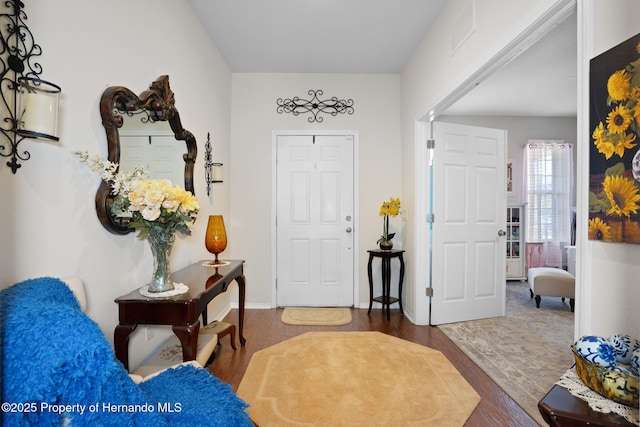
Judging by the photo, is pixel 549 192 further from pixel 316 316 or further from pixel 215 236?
pixel 215 236

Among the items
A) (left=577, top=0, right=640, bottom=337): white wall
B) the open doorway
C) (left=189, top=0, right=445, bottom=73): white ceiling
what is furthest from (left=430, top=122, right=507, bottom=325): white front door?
(left=577, top=0, right=640, bottom=337): white wall

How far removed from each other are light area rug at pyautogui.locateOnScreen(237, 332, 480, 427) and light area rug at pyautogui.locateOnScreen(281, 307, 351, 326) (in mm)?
533

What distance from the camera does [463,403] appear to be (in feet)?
6.21

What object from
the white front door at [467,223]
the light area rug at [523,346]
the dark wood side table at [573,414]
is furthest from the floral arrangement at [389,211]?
the dark wood side table at [573,414]

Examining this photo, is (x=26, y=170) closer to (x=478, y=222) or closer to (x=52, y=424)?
(x=52, y=424)

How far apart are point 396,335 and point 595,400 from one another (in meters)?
2.21

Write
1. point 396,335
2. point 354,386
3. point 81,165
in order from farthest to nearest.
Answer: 1. point 396,335
2. point 354,386
3. point 81,165

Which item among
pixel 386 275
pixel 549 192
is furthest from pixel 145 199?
pixel 549 192

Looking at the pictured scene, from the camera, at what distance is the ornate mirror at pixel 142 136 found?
1.59m

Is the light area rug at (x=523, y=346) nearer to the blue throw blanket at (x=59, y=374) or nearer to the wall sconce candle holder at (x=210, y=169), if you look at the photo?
the blue throw blanket at (x=59, y=374)

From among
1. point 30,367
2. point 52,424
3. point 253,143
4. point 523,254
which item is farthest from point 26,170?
point 523,254

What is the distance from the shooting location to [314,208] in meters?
3.91

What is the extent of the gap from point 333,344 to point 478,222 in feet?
6.62

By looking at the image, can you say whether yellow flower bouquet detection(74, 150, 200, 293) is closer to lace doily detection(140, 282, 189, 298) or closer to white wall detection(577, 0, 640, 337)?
lace doily detection(140, 282, 189, 298)
